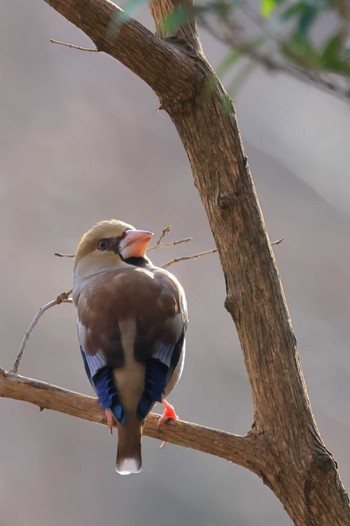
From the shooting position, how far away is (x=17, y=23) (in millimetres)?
10469

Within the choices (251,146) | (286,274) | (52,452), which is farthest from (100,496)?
(251,146)

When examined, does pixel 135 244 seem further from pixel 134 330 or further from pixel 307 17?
pixel 307 17

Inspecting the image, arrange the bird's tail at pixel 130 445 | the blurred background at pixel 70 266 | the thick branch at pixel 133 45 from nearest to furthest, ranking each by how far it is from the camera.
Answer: the thick branch at pixel 133 45 → the bird's tail at pixel 130 445 → the blurred background at pixel 70 266

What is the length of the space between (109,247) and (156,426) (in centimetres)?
100

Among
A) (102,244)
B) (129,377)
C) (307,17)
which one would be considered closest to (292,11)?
(307,17)

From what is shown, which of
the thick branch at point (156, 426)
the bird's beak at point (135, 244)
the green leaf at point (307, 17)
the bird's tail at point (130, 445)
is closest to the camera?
the green leaf at point (307, 17)

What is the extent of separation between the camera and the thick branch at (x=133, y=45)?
233 centimetres

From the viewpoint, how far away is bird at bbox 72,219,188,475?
106 inches

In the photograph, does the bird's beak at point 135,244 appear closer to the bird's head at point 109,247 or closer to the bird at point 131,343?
the bird's head at point 109,247

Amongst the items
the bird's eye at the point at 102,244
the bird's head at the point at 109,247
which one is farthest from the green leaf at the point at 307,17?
the bird's eye at the point at 102,244

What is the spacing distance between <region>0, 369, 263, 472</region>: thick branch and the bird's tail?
0.10 feet

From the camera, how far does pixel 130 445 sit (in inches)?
106

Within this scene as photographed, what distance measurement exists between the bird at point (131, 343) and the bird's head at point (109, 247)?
164 millimetres

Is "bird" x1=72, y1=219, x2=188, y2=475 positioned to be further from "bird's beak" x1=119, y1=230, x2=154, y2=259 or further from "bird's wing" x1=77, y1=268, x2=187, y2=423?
"bird's beak" x1=119, y1=230, x2=154, y2=259
